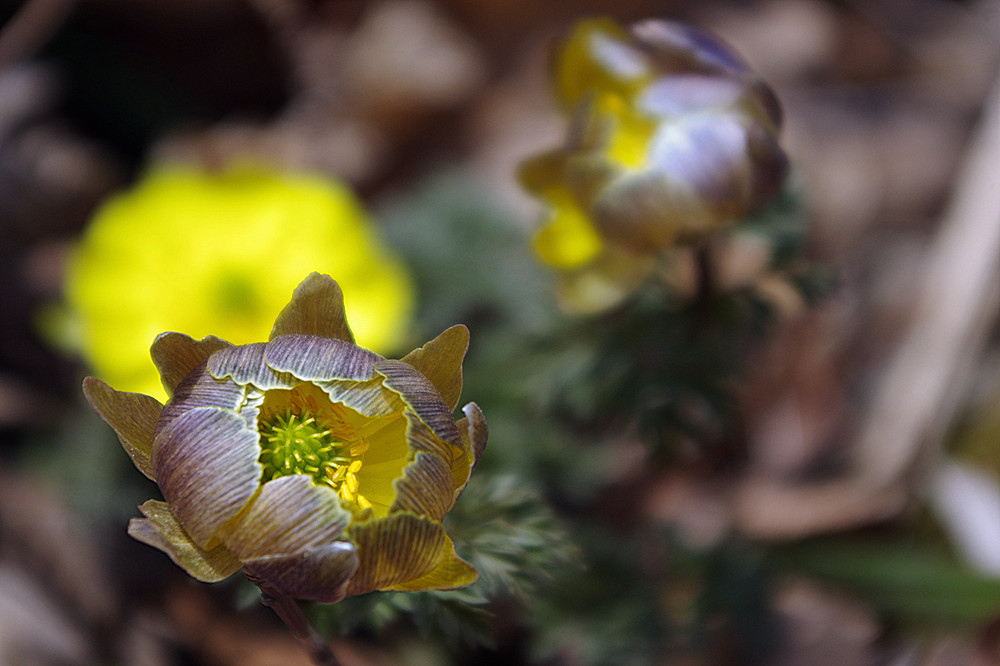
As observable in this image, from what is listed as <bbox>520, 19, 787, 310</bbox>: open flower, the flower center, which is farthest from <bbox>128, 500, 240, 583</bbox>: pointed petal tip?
<bbox>520, 19, 787, 310</bbox>: open flower

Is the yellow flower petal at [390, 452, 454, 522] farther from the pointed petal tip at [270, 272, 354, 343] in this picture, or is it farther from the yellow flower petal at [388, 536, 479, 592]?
the pointed petal tip at [270, 272, 354, 343]

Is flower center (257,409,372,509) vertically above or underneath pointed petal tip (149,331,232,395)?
underneath

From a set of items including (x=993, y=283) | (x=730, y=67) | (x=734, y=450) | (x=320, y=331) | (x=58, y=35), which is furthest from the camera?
(x=58, y=35)

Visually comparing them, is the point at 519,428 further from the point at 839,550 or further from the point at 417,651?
the point at 839,550

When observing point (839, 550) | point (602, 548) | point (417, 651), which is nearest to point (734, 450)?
point (839, 550)

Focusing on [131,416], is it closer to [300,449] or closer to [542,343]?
[300,449]

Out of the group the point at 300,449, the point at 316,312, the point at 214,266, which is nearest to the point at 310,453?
the point at 300,449
